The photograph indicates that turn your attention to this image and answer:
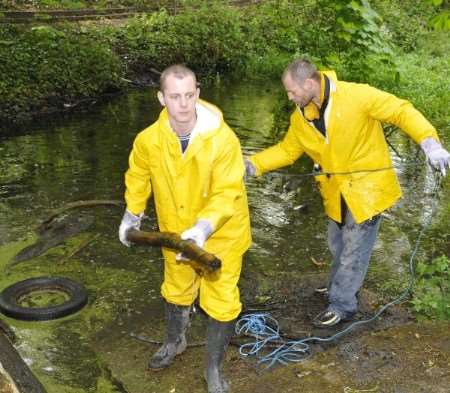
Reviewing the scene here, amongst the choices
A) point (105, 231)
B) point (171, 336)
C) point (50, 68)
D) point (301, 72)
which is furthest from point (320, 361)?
point (50, 68)

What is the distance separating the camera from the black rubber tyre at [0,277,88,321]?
537 centimetres

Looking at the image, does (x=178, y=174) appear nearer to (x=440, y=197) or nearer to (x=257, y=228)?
(x=257, y=228)

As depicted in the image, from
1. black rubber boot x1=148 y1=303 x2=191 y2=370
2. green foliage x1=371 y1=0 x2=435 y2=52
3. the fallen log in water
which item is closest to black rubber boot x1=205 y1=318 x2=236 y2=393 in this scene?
black rubber boot x1=148 y1=303 x2=191 y2=370

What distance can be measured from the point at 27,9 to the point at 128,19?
3216mm

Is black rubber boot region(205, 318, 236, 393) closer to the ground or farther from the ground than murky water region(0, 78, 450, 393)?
farther from the ground

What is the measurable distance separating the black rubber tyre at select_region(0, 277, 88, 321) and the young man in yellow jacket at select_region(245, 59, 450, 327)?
1.96 metres

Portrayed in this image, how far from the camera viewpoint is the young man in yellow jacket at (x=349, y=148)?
4.46m

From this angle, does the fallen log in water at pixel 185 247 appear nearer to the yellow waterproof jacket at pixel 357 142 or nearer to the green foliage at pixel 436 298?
the yellow waterproof jacket at pixel 357 142

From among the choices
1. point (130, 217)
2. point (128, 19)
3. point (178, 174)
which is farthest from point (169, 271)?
point (128, 19)

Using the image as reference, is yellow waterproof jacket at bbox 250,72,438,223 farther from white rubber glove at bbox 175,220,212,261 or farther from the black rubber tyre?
the black rubber tyre

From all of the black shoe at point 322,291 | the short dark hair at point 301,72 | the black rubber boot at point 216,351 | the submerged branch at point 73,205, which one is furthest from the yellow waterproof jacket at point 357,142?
the submerged branch at point 73,205

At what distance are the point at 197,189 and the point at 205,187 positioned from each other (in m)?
0.05

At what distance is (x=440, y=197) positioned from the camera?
8734 mm

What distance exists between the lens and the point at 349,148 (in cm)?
465
